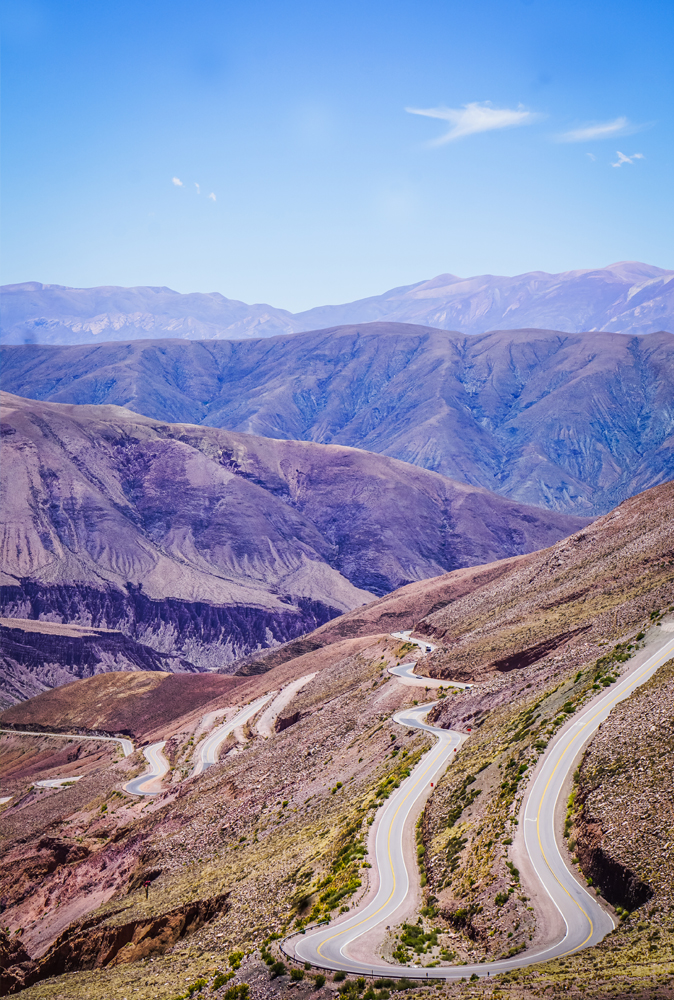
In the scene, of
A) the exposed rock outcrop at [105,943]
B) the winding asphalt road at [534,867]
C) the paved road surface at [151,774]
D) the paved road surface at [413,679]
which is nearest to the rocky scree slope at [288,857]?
the exposed rock outcrop at [105,943]

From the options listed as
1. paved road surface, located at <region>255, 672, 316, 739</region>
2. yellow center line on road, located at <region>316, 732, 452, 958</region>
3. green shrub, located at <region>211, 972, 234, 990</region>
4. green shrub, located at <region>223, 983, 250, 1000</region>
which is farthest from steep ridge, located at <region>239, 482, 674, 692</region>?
green shrub, located at <region>223, 983, 250, 1000</region>

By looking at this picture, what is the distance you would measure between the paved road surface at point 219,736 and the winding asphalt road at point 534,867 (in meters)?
28.1

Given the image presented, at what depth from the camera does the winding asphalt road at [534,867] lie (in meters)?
22.1

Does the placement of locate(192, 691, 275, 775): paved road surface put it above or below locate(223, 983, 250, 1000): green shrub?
below

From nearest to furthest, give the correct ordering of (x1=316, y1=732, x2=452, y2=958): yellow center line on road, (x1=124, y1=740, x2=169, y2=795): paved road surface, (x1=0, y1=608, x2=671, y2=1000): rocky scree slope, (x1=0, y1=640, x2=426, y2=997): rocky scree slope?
1. (x1=0, y1=608, x2=671, y2=1000): rocky scree slope
2. (x1=316, y1=732, x2=452, y2=958): yellow center line on road
3. (x1=0, y1=640, x2=426, y2=997): rocky scree slope
4. (x1=124, y1=740, x2=169, y2=795): paved road surface

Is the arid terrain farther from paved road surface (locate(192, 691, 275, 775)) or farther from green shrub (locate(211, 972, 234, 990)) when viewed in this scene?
paved road surface (locate(192, 691, 275, 775))

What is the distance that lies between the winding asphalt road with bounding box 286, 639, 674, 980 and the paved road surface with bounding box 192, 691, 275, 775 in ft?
92.3

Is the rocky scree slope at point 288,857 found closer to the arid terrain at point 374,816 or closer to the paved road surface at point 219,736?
the arid terrain at point 374,816

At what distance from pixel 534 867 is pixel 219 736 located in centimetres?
4822

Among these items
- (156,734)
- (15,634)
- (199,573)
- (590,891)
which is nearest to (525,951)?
(590,891)

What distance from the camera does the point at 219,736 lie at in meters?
70.6

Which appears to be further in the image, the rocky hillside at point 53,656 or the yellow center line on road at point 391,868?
the rocky hillside at point 53,656

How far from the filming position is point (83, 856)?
53.1m

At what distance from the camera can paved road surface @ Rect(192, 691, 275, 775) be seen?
64.2 metres
